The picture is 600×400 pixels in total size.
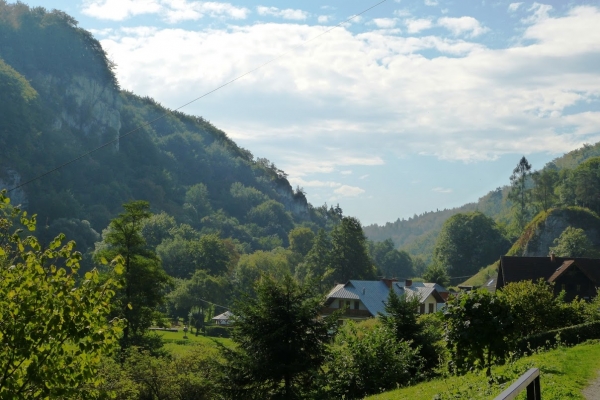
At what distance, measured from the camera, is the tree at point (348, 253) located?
94.6 meters

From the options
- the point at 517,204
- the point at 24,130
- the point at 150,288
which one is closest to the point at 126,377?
the point at 150,288

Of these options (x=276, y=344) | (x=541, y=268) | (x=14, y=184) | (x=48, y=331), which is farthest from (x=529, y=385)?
(x=14, y=184)

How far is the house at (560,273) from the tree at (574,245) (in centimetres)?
3752

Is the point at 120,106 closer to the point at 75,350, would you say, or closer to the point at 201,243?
the point at 201,243

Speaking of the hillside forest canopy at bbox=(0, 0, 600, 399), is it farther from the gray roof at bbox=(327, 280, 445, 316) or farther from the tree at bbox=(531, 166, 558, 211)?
the gray roof at bbox=(327, 280, 445, 316)

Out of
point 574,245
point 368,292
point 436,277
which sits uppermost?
point 574,245

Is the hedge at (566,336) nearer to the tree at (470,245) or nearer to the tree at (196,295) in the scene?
the tree at (196,295)

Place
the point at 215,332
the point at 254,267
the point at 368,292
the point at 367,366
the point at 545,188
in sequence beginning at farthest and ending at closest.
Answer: the point at 545,188
the point at 254,267
the point at 215,332
the point at 368,292
the point at 367,366

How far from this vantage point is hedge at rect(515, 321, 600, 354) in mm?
22094

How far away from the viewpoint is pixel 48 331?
28.2 ft

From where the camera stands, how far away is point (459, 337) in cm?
1271

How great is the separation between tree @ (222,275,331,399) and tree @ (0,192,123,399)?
11.0 metres

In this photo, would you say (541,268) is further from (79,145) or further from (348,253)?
(79,145)

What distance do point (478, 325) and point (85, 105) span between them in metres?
170
